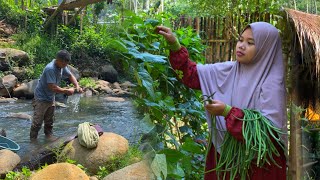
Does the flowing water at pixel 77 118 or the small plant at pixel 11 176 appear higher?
the small plant at pixel 11 176

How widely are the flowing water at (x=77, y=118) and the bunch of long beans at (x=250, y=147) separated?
3511mm

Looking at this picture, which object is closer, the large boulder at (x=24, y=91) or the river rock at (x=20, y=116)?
the river rock at (x=20, y=116)

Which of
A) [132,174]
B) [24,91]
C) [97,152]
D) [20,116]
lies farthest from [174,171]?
[24,91]

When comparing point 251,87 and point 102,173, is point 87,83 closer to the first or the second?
point 102,173

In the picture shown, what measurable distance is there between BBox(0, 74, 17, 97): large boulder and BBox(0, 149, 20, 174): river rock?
7975mm

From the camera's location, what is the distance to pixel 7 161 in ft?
14.6

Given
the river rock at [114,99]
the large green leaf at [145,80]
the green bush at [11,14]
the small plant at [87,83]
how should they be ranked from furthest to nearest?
the green bush at [11,14] < the small plant at [87,83] < the river rock at [114,99] < the large green leaf at [145,80]

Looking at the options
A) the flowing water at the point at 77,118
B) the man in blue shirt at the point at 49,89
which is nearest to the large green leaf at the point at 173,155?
the flowing water at the point at 77,118

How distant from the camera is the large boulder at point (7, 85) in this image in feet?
39.8

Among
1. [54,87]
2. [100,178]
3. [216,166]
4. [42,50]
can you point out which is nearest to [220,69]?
[216,166]

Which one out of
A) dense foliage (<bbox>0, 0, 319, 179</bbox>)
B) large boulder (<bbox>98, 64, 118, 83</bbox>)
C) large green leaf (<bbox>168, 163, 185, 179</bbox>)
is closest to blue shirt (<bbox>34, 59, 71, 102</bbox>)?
dense foliage (<bbox>0, 0, 319, 179</bbox>)

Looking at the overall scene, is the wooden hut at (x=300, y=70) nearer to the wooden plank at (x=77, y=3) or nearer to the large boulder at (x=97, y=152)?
the large boulder at (x=97, y=152)

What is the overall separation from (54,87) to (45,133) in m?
1.10

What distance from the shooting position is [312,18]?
230cm
